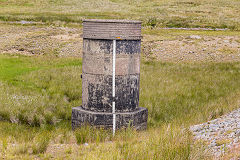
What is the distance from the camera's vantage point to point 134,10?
56.4 m

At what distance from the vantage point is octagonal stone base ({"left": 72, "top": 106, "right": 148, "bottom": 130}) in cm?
830

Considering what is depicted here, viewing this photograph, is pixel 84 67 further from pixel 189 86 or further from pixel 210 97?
pixel 189 86

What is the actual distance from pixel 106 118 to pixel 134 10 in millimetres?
49419

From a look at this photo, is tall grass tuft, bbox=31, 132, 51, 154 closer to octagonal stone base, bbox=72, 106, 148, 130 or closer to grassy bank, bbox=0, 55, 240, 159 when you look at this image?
grassy bank, bbox=0, 55, 240, 159

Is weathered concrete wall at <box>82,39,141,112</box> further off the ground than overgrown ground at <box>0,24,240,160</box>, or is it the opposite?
weathered concrete wall at <box>82,39,141,112</box>

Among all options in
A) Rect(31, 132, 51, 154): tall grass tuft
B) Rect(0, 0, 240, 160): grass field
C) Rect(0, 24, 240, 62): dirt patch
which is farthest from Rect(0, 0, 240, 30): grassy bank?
Rect(31, 132, 51, 154): tall grass tuft

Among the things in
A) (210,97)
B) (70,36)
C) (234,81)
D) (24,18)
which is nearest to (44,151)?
(210,97)

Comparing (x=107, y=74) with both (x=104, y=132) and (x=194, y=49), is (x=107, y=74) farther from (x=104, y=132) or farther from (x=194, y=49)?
(x=194, y=49)

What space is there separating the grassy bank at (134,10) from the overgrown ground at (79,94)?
15.9 meters

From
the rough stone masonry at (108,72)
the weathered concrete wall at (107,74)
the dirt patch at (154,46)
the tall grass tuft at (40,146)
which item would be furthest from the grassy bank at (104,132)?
the dirt patch at (154,46)

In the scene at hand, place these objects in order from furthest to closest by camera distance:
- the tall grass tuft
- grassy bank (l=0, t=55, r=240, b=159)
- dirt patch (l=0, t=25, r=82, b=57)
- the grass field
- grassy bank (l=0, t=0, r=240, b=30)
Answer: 1. grassy bank (l=0, t=0, r=240, b=30)
2. dirt patch (l=0, t=25, r=82, b=57)
3. the tall grass tuft
4. the grass field
5. grassy bank (l=0, t=55, r=240, b=159)

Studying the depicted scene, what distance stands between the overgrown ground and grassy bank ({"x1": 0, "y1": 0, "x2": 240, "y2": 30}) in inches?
626

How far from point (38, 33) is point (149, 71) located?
13862mm

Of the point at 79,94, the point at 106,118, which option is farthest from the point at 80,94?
the point at 106,118
